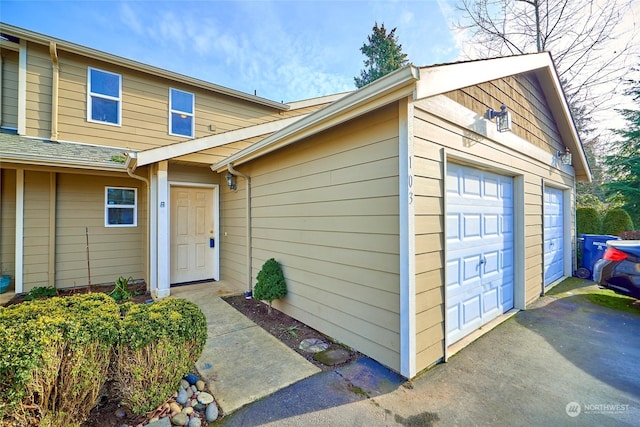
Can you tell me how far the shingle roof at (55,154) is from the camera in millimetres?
4609

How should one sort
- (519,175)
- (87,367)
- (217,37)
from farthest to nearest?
(217,37)
(519,175)
(87,367)

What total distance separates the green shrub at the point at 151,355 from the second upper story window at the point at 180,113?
20.5 ft

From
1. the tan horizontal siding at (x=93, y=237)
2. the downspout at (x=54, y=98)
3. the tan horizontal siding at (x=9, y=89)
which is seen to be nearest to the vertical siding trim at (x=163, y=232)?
the tan horizontal siding at (x=93, y=237)

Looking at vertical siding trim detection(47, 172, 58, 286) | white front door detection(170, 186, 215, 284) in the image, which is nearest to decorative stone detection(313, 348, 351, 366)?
white front door detection(170, 186, 215, 284)

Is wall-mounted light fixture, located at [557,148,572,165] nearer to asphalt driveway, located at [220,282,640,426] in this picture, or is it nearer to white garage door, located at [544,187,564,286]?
white garage door, located at [544,187,564,286]

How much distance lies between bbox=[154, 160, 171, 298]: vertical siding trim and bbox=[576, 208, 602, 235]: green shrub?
11.8 m

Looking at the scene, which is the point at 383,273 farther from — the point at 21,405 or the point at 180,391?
the point at 21,405

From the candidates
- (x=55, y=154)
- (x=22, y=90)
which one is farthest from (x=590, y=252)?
(x=22, y=90)

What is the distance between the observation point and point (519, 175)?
14.6 ft

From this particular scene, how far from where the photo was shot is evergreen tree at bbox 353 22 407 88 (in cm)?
1628

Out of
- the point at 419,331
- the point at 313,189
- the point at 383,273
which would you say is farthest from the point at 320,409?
the point at 313,189

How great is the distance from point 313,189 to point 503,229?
10.1 ft

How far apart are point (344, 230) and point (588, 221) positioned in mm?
9681

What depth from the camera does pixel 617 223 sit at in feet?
27.0
